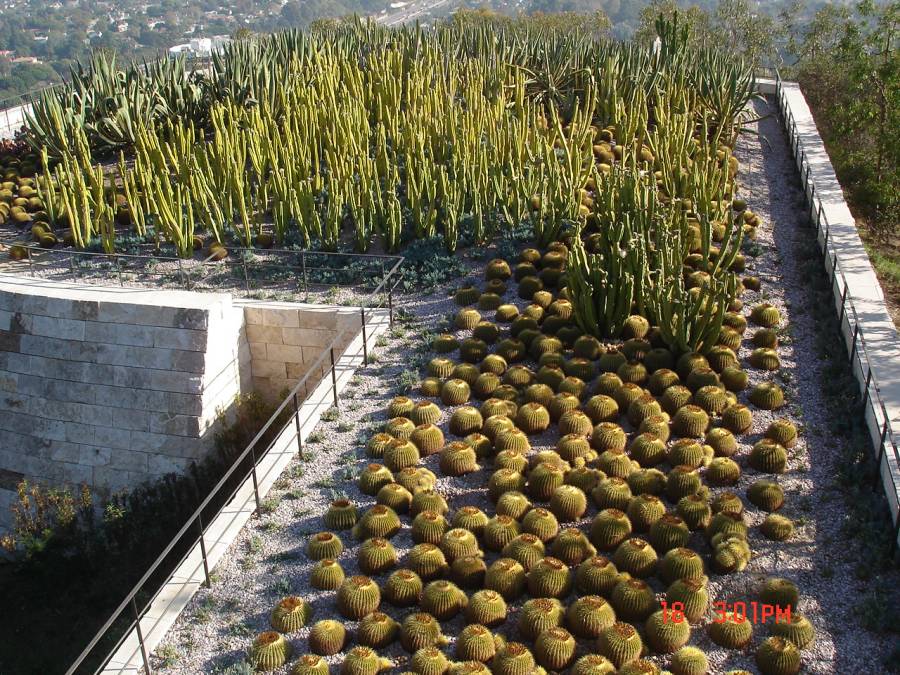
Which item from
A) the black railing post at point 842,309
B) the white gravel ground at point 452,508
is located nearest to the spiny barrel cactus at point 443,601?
the white gravel ground at point 452,508

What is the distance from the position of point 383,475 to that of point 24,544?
16.8ft

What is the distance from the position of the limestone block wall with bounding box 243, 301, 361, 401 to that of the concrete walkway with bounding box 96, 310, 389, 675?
650 millimetres

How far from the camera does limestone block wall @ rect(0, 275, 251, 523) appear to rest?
11984 millimetres

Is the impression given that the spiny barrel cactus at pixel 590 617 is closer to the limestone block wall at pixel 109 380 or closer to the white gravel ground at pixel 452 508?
the white gravel ground at pixel 452 508

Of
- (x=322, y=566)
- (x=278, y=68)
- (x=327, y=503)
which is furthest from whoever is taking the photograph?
(x=278, y=68)

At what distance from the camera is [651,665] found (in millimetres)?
6680

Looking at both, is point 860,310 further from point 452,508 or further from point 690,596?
→ point 452,508

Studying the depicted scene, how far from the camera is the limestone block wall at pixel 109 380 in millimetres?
11984

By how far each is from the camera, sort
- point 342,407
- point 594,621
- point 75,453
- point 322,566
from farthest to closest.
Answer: point 75,453 → point 342,407 → point 322,566 → point 594,621

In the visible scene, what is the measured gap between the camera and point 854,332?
35.5ft

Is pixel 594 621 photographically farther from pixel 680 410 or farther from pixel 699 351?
pixel 699 351

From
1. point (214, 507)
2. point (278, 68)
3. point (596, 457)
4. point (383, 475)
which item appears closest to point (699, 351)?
point (596, 457)

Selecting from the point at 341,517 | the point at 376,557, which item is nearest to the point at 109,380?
the point at 341,517
